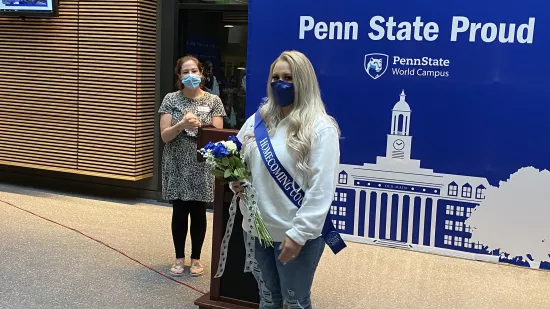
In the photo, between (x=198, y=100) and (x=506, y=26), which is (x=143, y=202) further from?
(x=506, y=26)

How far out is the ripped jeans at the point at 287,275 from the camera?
2277 millimetres

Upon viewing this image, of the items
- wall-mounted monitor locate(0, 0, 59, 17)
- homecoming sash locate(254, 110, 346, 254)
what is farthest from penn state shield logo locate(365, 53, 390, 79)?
wall-mounted monitor locate(0, 0, 59, 17)

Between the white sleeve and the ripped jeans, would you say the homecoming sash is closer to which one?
the white sleeve

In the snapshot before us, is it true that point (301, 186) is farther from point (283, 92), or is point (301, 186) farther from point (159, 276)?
point (159, 276)

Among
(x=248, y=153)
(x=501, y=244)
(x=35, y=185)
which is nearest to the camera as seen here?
(x=248, y=153)

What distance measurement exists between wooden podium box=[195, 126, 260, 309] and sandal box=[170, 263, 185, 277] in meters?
0.71

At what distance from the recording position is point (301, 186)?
224 centimetres

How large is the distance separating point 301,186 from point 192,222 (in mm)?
1904

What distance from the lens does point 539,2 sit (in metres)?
4.14

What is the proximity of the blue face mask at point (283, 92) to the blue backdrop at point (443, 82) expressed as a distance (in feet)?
8.27

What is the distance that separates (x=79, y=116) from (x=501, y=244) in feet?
14.7

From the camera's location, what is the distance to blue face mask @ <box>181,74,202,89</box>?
3.73 m

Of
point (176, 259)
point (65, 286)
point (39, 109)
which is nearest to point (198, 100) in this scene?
point (176, 259)

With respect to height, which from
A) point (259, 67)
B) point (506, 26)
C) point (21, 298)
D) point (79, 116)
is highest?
point (506, 26)
